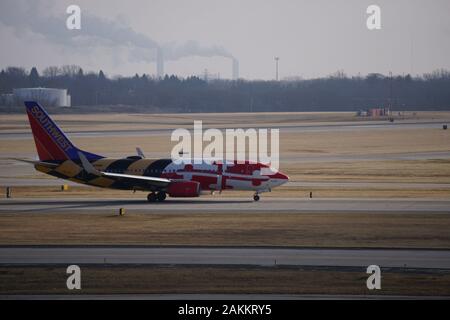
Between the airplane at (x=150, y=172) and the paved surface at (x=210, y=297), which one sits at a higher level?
the airplane at (x=150, y=172)

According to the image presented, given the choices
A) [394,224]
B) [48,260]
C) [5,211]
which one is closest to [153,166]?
[5,211]

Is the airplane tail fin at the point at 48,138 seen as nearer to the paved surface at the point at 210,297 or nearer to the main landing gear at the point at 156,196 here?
the main landing gear at the point at 156,196

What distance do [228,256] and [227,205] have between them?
2058 cm

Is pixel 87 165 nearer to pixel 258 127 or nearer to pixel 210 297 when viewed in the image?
pixel 210 297

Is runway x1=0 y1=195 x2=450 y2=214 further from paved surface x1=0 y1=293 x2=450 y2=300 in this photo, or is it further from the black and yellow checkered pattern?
paved surface x1=0 y1=293 x2=450 y2=300

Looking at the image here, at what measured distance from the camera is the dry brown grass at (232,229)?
1860 inches

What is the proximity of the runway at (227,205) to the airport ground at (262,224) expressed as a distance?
7cm

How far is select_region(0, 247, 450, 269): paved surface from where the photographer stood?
41.4 metres

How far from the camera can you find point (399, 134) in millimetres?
160625

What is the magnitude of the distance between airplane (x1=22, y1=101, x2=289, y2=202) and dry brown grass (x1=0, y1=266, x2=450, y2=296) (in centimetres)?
2599

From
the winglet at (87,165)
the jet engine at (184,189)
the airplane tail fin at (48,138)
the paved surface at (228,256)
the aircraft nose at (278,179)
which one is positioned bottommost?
the paved surface at (228,256)

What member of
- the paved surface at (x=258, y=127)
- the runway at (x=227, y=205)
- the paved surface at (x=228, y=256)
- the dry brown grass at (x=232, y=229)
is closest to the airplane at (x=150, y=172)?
the runway at (x=227, y=205)
